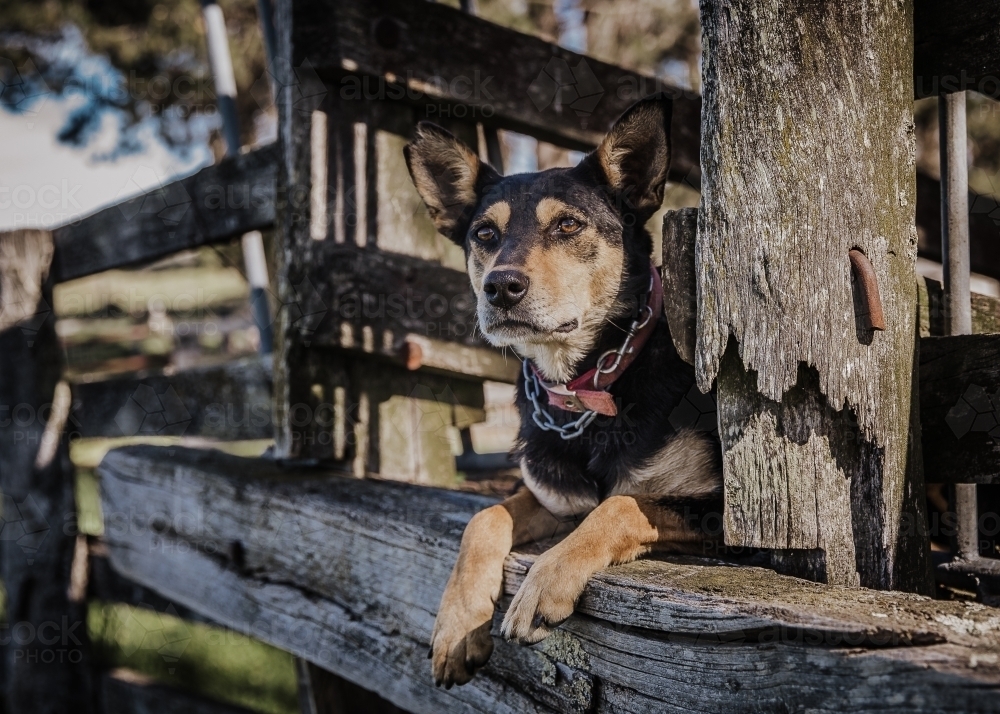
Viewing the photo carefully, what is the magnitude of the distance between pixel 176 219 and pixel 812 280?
2.71 metres

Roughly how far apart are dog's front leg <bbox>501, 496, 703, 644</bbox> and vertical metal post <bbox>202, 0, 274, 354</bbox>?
2934 mm

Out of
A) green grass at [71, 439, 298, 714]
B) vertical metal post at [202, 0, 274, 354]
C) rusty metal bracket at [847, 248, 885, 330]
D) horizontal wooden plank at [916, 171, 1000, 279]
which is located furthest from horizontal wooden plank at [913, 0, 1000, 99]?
green grass at [71, 439, 298, 714]

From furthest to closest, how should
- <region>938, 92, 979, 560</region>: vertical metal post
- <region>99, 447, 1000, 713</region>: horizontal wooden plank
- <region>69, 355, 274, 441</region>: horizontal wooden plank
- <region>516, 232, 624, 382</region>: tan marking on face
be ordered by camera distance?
<region>69, 355, 274, 441</region>: horizontal wooden plank
<region>516, 232, 624, 382</region>: tan marking on face
<region>938, 92, 979, 560</region>: vertical metal post
<region>99, 447, 1000, 713</region>: horizontal wooden plank

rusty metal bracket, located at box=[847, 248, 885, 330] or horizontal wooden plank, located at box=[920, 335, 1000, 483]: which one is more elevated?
rusty metal bracket, located at box=[847, 248, 885, 330]

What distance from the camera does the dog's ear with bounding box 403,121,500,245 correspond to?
2.49 m

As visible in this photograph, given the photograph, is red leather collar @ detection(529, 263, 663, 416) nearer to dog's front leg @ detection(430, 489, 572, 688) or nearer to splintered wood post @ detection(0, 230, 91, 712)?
dog's front leg @ detection(430, 489, 572, 688)

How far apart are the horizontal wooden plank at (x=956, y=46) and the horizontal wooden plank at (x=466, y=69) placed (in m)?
1.50

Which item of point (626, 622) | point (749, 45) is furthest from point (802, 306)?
point (626, 622)

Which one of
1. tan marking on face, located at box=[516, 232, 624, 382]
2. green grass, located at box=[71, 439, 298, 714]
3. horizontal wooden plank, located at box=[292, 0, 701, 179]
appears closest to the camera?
tan marking on face, located at box=[516, 232, 624, 382]

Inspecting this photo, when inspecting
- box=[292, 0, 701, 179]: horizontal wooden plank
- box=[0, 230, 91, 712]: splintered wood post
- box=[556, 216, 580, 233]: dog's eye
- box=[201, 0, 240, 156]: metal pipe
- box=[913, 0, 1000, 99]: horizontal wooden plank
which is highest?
box=[201, 0, 240, 156]: metal pipe

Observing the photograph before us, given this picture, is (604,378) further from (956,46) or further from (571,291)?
(956,46)

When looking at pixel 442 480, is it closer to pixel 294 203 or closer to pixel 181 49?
pixel 294 203

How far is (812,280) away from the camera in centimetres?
144

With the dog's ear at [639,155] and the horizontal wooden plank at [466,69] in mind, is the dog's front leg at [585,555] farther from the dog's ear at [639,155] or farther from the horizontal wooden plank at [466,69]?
the horizontal wooden plank at [466,69]
